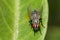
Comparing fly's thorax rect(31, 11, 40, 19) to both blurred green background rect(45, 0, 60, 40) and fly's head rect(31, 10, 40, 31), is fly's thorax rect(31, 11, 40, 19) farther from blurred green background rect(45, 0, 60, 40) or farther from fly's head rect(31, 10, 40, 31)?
blurred green background rect(45, 0, 60, 40)

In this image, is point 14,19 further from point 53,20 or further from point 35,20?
point 53,20

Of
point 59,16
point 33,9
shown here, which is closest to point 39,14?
point 33,9

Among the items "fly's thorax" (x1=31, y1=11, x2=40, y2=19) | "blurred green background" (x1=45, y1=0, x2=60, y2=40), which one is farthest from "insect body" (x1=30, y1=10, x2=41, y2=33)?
"blurred green background" (x1=45, y1=0, x2=60, y2=40)

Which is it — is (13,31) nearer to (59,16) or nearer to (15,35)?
(15,35)

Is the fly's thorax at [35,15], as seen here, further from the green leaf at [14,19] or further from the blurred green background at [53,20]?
the blurred green background at [53,20]

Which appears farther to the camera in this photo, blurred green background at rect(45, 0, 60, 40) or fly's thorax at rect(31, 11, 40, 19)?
blurred green background at rect(45, 0, 60, 40)

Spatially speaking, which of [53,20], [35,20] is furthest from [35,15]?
[53,20]

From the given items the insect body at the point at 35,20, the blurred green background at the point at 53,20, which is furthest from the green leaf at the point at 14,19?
the blurred green background at the point at 53,20
